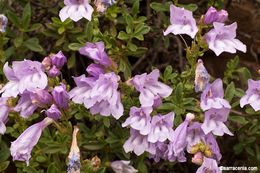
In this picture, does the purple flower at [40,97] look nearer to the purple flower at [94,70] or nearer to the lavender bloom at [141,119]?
the purple flower at [94,70]

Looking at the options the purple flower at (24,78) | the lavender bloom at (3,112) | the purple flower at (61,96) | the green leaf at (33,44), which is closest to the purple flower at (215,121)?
the purple flower at (61,96)

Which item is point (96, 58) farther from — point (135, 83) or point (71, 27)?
point (71, 27)

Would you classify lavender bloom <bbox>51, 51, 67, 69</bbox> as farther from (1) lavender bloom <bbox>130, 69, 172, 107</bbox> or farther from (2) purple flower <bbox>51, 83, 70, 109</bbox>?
(1) lavender bloom <bbox>130, 69, 172, 107</bbox>

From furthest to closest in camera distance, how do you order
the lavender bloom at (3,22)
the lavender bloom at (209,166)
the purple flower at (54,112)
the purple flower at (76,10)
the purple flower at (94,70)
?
the lavender bloom at (3,22), the purple flower at (76,10), the purple flower at (94,70), the purple flower at (54,112), the lavender bloom at (209,166)

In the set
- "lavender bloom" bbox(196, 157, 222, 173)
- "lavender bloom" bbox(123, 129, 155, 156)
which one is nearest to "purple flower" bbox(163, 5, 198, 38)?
"lavender bloom" bbox(123, 129, 155, 156)

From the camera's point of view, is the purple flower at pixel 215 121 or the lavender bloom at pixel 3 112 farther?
the lavender bloom at pixel 3 112

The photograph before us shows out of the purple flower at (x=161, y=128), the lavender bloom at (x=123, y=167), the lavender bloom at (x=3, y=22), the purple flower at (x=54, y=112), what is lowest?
the lavender bloom at (x=123, y=167)

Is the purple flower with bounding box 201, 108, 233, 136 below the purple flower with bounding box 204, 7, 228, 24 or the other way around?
below

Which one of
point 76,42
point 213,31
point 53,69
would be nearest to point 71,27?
point 76,42

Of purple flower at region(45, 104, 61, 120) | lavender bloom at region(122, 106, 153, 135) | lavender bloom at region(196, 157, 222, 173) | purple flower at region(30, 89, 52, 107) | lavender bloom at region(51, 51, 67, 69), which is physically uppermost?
lavender bloom at region(51, 51, 67, 69)
